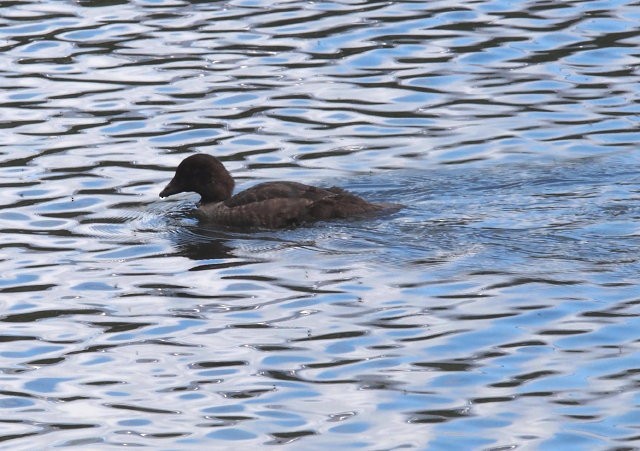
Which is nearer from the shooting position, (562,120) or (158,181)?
(158,181)

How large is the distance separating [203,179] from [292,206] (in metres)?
1.32

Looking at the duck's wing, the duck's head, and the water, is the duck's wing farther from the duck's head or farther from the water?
the duck's head

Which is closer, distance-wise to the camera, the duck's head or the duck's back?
the duck's back

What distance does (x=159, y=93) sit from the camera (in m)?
18.7

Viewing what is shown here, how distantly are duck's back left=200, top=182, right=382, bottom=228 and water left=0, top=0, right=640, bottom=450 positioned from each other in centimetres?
18

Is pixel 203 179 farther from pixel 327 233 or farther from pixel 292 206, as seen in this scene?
pixel 327 233

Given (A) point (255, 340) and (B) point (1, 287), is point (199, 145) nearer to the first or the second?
(B) point (1, 287)

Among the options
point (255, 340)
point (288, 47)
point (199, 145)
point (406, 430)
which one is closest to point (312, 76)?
point (288, 47)

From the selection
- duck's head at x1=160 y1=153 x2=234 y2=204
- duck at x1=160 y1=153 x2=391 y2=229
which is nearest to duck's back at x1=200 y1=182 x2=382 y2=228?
duck at x1=160 y1=153 x2=391 y2=229

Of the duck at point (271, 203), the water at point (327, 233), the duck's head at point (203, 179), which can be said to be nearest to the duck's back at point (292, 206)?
the duck at point (271, 203)

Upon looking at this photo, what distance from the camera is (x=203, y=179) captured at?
15398mm

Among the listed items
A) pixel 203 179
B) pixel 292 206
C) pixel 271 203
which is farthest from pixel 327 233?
pixel 203 179

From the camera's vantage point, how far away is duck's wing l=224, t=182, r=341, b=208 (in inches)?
570

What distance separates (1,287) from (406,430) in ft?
14.6
